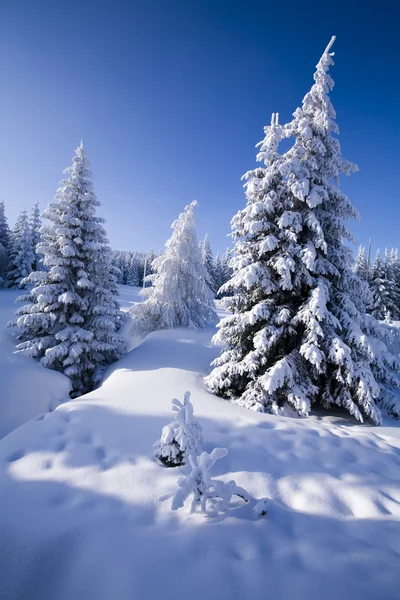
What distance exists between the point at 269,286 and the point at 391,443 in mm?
4225

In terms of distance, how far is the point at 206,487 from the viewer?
2938mm

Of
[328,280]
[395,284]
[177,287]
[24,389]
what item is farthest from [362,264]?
[24,389]

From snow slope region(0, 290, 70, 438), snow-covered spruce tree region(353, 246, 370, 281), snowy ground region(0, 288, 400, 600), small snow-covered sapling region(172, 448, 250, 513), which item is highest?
snow-covered spruce tree region(353, 246, 370, 281)

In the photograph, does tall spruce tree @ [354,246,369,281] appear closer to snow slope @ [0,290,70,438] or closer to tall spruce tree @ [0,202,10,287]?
snow slope @ [0,290,70,438]

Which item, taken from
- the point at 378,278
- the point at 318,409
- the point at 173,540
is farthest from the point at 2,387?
the point at 378,278

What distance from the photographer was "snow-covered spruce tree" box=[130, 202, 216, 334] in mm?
14414

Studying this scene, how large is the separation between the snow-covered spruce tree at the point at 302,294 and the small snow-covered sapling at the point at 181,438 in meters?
3.25

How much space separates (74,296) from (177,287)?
5.71 metres

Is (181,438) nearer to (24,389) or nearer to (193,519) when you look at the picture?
(193,519)

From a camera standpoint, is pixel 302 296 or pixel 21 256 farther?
pixel 21 256

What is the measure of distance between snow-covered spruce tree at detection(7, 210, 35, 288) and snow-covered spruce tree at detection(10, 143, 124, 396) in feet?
72.6

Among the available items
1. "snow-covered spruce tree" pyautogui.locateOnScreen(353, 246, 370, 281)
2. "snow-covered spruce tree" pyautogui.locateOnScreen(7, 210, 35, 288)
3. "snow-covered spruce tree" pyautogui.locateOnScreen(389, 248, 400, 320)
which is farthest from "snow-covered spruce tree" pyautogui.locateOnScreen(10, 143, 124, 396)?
"snow-covered spruce tree" pyautogui.locateOnScreen(353, 246, 370, 281)

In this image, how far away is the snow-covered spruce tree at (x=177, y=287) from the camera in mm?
14414

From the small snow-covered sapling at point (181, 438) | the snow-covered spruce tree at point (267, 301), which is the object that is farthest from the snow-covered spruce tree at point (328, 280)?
the small snow-covered sapling at point (181, 438)
